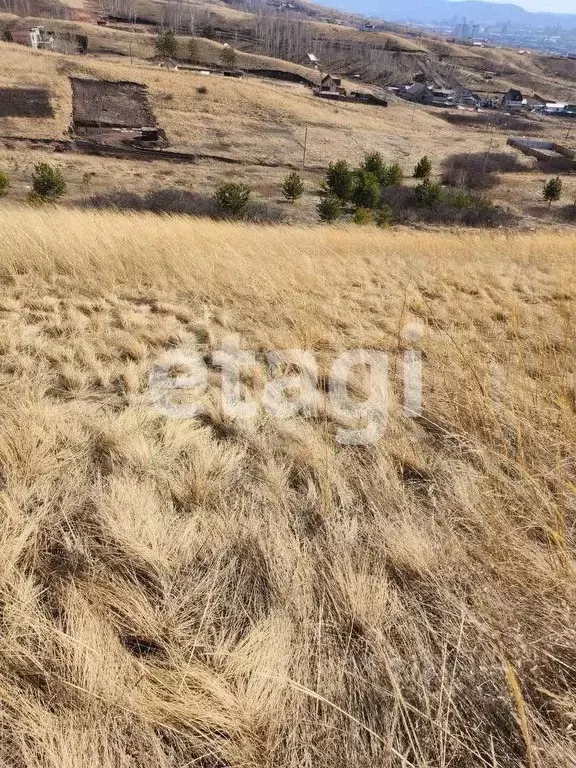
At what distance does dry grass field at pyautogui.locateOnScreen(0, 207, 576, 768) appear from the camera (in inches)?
42.8

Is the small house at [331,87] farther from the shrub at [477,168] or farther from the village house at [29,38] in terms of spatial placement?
the village house at [29,38]

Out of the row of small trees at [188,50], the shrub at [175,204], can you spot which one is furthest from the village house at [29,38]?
the shrub at [175,204]

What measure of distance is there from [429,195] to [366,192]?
153 inches

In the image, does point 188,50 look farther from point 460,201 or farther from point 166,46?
point 460,201

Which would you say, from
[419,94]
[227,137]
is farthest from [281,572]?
[419,94]

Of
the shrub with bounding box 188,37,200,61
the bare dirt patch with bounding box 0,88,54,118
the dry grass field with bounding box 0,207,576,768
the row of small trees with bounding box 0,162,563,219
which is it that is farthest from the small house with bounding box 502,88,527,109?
the dry grass field with bounding box 0,207,576,768

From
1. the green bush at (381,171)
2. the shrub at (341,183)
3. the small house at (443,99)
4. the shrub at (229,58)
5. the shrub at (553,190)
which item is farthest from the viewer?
the small house at (443,99)

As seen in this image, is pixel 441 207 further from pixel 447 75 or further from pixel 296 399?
pixel 447 75

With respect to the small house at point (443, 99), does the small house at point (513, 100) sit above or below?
above

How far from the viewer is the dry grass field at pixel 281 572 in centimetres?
109

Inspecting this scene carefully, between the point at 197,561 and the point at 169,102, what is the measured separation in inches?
1759

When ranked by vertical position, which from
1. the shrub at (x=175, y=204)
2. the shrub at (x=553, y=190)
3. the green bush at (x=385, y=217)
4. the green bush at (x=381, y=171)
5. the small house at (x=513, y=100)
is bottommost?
the shrub at (x=175, y=204)

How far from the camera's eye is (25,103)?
3266 cm

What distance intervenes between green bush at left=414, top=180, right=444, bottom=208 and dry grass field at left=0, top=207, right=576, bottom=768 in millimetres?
25845
